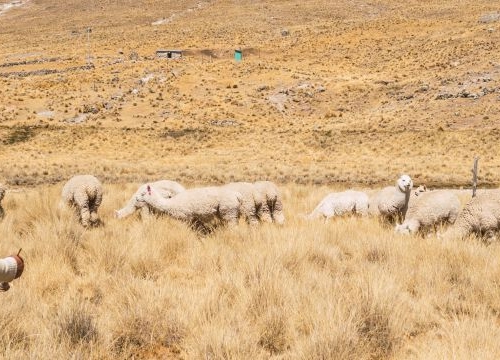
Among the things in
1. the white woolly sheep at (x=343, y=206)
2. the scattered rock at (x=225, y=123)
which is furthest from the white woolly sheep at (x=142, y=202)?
the scattered rock at (x=225, y=123)

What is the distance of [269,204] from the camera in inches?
372

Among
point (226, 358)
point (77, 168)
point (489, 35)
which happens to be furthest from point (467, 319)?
point (489, 35)

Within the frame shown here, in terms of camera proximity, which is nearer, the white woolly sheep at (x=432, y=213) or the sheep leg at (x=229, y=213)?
the white woolly sheep at (x=432, y=213)

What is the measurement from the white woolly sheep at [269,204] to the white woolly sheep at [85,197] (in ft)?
10.3

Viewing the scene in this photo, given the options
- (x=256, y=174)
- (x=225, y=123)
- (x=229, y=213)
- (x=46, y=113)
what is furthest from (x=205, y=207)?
(x=46, y=113)

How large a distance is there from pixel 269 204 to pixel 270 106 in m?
36.0

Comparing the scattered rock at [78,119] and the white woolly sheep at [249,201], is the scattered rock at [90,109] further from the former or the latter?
the white woolly sheep at [249,201]

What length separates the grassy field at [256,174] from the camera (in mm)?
4293

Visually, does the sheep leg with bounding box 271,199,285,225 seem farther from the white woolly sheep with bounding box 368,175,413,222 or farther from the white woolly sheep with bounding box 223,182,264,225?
the white woolly sheep with bounding box 368,175,413,222

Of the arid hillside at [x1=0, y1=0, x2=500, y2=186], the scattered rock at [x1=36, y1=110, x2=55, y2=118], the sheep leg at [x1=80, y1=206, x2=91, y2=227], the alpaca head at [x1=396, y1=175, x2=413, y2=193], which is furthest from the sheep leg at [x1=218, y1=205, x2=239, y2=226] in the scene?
the scattered rock at [x1=36, y1=110, x2=55, y2=118]

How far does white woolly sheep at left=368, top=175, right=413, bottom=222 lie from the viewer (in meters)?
8.47

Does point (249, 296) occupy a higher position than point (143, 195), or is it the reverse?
point (249, 296)

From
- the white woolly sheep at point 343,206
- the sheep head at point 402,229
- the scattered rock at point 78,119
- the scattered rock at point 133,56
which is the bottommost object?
the scattered rock at point 78,119

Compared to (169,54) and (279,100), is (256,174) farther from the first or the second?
(169,54)
